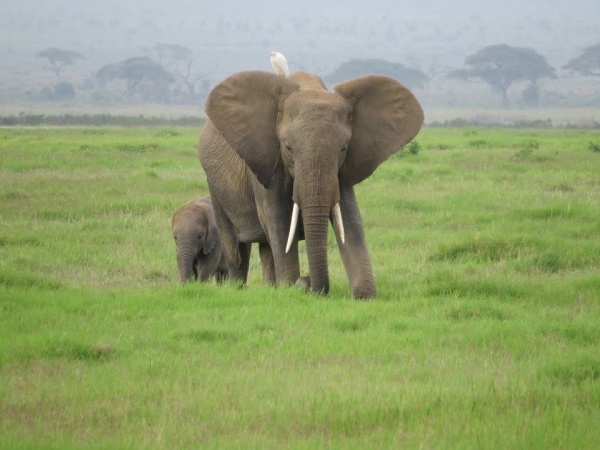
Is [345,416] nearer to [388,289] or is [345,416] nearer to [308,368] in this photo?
[308,368]

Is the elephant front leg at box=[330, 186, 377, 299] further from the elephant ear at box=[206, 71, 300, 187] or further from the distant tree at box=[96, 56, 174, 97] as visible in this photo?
the distant tree at box=[96, 56, 174, 97]

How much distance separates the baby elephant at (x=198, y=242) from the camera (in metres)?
10.4

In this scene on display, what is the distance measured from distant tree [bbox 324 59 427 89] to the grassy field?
295ft

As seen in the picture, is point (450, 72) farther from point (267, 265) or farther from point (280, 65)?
Result: point (280, 65)

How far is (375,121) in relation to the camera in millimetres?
8672

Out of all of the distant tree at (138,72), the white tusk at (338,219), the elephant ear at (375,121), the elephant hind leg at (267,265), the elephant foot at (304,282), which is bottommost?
the distant tree at (138,72)

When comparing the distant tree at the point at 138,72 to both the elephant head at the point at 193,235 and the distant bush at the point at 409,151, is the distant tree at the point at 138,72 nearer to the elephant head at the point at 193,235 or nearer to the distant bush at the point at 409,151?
the distant bush at the point at 409,151

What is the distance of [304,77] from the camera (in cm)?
880

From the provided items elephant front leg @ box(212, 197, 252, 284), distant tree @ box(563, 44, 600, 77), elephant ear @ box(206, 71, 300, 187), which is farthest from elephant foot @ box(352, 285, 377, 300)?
distant tree @ box(563, 44, 600, 77)

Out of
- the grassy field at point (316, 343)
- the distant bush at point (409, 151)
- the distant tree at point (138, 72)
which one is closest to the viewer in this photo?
the grassy field at point (316, 343)

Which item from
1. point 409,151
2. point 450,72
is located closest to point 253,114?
point 409,151

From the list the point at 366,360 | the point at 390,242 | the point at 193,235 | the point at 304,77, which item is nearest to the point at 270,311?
the point at 366,360

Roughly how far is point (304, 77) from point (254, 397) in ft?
12.9

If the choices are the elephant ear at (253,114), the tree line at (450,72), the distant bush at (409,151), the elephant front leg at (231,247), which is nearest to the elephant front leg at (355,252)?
the elephant ear at (253,114)
